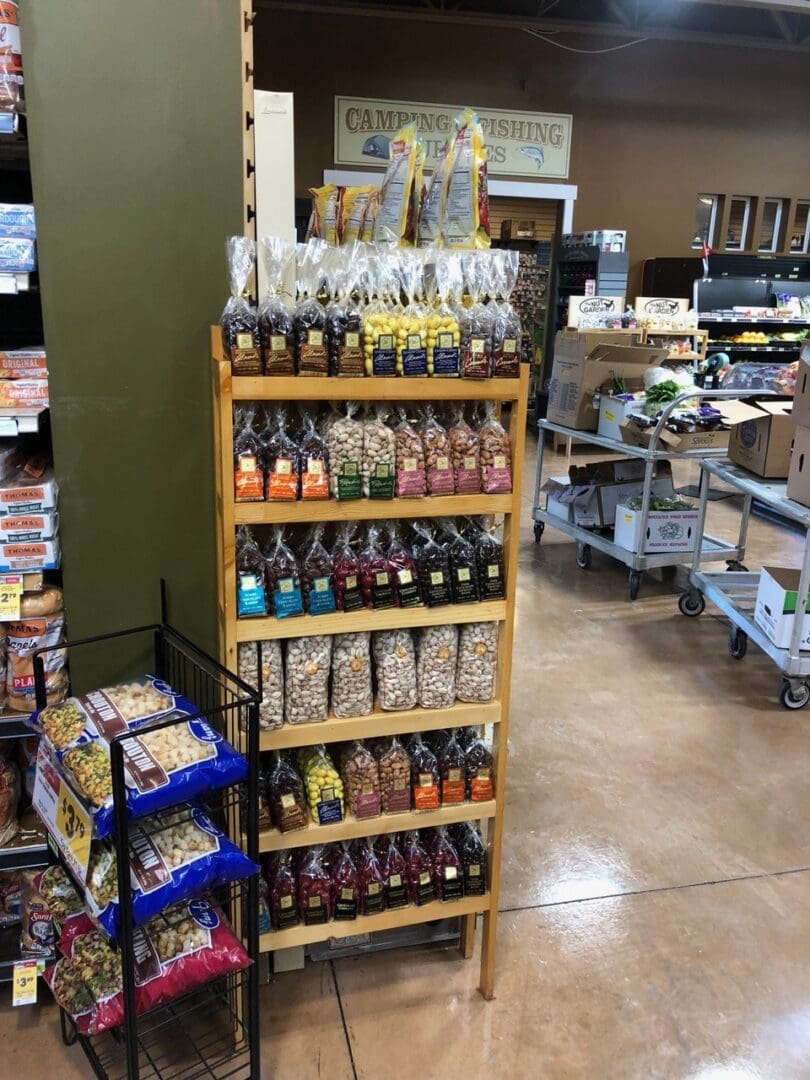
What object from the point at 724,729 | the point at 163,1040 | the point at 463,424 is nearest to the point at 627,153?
the point at 724,729

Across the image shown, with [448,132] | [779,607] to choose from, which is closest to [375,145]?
[448,132]

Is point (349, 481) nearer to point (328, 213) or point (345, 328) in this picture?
point (345, 328)

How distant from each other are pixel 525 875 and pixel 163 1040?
112 centimetres

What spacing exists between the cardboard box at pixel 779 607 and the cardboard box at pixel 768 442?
0.50m

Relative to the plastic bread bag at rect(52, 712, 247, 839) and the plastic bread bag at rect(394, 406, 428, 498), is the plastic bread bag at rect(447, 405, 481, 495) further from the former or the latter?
the plastic bread bag at rect(52, 712, 247, 839)

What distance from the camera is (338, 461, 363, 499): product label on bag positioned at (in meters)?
1.80

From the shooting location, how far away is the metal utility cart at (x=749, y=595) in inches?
143

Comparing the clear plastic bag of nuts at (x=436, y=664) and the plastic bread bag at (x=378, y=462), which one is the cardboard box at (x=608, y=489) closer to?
the clear plastic bag of nuts at (x=436, y=664)

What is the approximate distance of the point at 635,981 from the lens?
7.31ft

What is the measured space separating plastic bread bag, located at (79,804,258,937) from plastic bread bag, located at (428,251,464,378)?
3.39 ft

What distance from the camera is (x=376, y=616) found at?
189 centimetres

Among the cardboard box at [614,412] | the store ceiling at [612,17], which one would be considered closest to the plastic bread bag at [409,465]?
the cardboard box at [614,412]

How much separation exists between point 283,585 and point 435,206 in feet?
3.07

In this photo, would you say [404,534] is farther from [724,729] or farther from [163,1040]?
[724,729]
